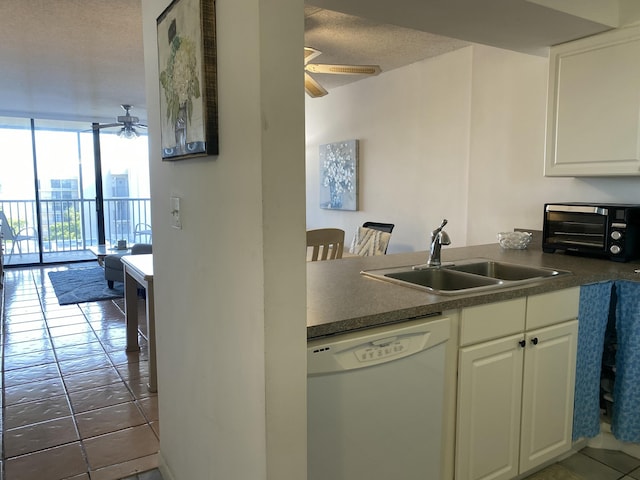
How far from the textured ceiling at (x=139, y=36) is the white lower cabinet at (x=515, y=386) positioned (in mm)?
1283

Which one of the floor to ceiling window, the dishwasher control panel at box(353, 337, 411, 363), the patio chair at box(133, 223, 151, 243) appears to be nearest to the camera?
the dishwasher control panel at box(353, 337, 411, 363)

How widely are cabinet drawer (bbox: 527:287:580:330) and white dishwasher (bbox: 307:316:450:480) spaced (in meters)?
0.49

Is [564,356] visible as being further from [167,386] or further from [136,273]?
[136,273]

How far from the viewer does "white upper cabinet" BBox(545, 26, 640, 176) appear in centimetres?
224

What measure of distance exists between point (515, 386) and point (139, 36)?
3.44 metres

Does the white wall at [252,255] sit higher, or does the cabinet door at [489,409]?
the white wall at [252,255]

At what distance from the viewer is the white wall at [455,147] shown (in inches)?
117

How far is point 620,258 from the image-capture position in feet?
7.60

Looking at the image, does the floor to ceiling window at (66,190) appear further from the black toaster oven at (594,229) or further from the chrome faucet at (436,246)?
the black toaster oven at (594,229)

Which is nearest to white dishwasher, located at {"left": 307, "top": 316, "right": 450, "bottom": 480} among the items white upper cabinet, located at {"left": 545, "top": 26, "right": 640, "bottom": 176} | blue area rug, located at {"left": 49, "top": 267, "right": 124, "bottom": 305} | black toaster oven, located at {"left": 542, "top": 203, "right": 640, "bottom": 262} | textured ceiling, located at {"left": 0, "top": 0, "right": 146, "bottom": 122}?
black toaster oven, located at {"left": 542, "top": 203, "right": 640, "bottom": 262}

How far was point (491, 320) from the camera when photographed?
1729 mm

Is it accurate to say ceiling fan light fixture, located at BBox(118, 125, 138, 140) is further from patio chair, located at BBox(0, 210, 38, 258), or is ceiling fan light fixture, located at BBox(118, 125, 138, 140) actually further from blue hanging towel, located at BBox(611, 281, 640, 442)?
blue hanging towel, located at BBox(611, 281, 640, 442)

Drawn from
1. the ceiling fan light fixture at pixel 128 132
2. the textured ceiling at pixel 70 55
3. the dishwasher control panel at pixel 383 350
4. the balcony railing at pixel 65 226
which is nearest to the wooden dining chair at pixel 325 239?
the dishwasher control panel at pixel 383 350

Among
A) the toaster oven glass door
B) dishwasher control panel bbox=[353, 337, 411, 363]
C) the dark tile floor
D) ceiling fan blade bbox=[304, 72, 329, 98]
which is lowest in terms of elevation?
the dark tile floor
